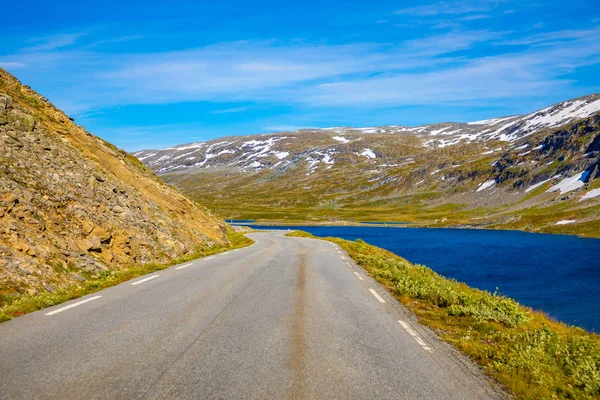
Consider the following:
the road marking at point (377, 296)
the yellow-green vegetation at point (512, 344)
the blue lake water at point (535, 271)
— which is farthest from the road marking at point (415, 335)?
the blue lake water at point (535, 271)

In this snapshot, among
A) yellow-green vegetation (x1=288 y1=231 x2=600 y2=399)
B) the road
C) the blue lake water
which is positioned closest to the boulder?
the road

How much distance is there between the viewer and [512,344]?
27.8 ft

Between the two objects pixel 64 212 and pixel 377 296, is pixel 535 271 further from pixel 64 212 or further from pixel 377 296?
pixel 64 212

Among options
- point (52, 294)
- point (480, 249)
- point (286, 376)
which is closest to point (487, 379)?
point (286, 376)

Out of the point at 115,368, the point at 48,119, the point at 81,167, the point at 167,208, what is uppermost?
the point at 48,119

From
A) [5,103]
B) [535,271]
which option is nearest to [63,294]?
[5,103]

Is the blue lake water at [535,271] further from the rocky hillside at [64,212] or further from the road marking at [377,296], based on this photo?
the rocky hillside at [64,212]

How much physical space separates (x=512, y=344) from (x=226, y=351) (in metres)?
5.89

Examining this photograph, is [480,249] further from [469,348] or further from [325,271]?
[469,348]

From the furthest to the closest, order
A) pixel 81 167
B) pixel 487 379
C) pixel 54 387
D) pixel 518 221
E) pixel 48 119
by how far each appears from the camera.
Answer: pixel 518 221
pixel 48 119
pixel 81 167
pixel 487 379
pixel 54 387

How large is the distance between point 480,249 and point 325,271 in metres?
61.4

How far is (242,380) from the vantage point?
612cm

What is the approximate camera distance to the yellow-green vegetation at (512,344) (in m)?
6.37

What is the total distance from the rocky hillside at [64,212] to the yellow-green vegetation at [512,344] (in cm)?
1198
